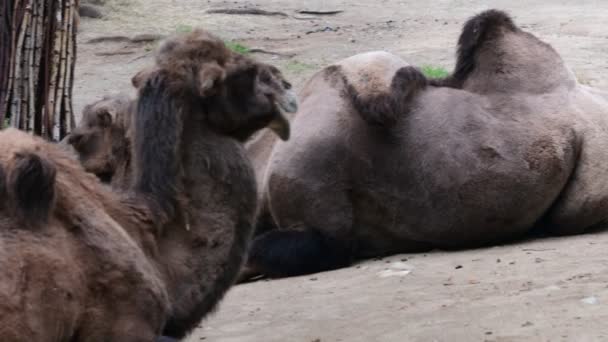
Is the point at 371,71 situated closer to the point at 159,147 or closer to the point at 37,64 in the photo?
the point at 37,64

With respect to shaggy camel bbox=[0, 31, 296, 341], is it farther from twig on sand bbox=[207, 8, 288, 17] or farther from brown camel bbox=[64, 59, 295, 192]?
twig on sand bbox=[207, 8, 288, 17]

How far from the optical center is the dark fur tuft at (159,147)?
511cm

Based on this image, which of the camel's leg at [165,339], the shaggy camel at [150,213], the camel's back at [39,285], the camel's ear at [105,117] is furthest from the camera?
the camel's ear at [105,117]

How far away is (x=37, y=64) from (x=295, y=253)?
2189 millimetres

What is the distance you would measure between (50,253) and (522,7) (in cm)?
1465

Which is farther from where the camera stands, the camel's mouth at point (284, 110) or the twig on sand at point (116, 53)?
the twig on sand at point (116, 53)

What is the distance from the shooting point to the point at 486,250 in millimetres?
7918

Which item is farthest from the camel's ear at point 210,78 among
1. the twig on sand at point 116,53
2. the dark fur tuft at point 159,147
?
the twig on sand at point 116,53

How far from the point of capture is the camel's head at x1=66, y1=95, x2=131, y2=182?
19.0ft

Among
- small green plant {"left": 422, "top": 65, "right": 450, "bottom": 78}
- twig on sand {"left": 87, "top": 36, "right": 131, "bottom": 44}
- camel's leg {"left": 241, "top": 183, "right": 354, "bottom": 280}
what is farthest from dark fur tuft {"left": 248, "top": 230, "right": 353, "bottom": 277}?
twig on sand {"left": 87, "top": 36, "right": 131, "bottom": 44}

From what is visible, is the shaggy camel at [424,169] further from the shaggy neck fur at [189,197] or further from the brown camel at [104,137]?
the shaggy neck fur at [189,197]

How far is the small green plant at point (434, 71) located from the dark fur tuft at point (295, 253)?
422cm

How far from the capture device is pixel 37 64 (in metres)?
8.70

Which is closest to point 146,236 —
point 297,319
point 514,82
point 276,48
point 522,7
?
point 297,319
